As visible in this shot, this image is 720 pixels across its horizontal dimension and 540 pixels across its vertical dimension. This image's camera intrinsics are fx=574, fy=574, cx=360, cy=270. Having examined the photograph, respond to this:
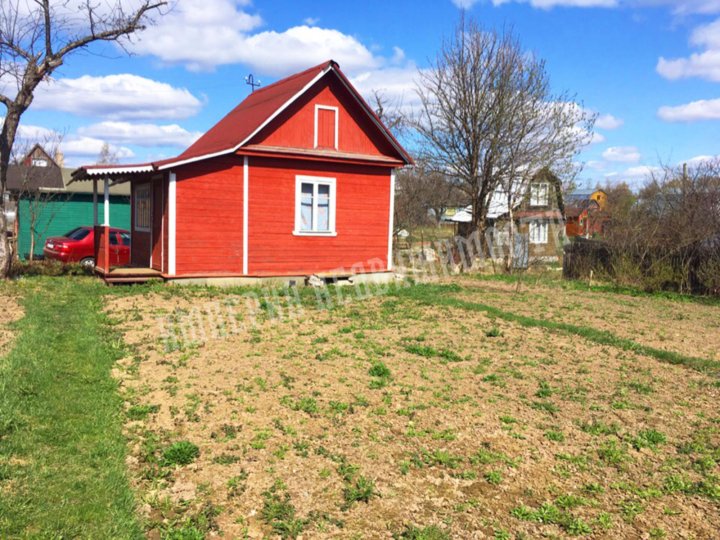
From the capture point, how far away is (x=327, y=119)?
1603cm

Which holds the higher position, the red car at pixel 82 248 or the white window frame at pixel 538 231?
the white window frame at pixel 538 231

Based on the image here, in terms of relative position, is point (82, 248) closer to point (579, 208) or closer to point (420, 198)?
point (420, 198)

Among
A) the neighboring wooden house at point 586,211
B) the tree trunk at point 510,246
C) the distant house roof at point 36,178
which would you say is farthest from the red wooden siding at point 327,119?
the distant house roof at point 36,178

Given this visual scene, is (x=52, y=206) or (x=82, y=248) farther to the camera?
(x=52, y=206)

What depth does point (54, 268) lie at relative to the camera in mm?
16531

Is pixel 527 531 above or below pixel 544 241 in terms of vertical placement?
below

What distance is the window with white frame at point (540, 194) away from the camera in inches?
868

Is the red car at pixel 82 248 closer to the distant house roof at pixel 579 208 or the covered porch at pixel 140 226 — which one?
the covered porch at pixel 140 226

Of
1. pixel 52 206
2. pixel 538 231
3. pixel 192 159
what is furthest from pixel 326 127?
pixel 52 206

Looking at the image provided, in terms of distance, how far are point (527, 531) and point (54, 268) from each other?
16.0m

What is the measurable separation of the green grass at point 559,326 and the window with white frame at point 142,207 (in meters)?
7.35

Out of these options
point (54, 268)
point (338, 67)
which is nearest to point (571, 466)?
point (338, 67)

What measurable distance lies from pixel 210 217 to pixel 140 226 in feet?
11.2

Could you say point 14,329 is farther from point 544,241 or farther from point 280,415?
point 544,241
